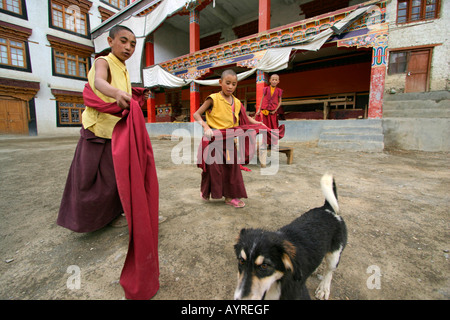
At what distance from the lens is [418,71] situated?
972cm

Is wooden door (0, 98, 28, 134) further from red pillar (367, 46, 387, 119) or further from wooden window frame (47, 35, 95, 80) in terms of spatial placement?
red pillar (367, 46, 387, 119)

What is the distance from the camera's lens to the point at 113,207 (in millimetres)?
1829

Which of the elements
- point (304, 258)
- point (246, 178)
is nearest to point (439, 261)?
point (304, 258)

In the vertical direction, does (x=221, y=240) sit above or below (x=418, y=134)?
below

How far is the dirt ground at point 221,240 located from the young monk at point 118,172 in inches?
6.4

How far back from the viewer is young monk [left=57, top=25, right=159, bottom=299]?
118 centimetres

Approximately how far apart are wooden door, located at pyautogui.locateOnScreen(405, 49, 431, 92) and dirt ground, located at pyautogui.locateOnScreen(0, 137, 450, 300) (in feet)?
30.0

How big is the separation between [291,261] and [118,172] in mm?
1015

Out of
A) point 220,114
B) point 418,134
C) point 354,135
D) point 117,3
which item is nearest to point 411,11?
point 418,134

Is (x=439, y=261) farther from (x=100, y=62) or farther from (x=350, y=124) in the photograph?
(x=350, y=124)

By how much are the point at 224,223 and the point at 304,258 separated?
1051 millimetres

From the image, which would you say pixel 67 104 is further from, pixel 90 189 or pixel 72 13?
pixel 90 189

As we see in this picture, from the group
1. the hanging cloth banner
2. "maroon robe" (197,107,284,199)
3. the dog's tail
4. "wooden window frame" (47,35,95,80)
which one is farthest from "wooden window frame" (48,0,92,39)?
the dog's tail

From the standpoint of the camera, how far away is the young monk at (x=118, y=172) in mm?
1176
